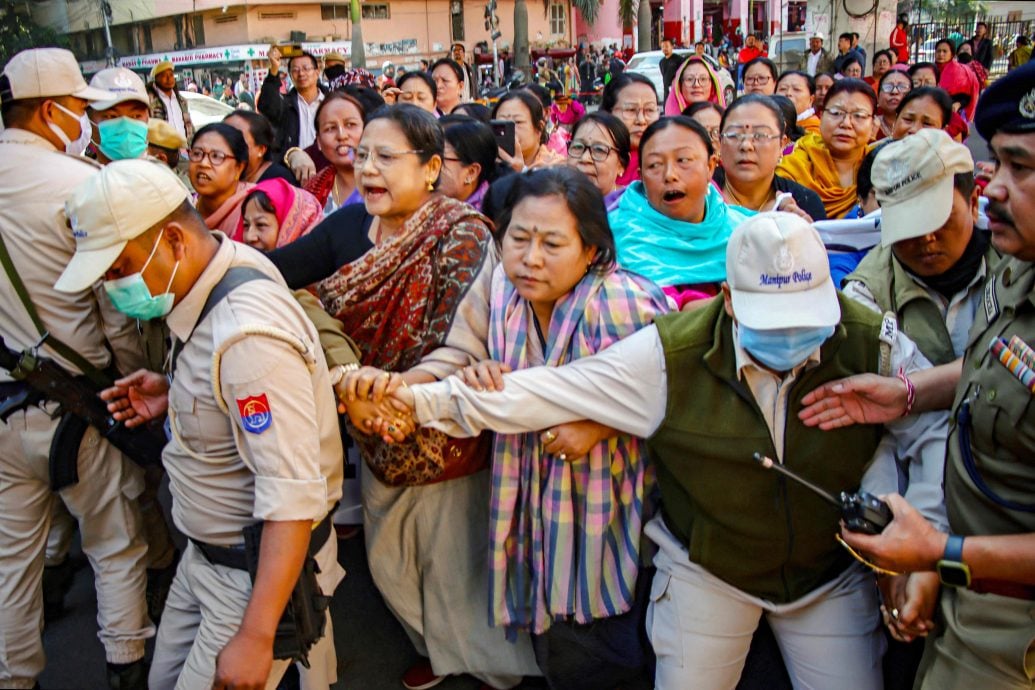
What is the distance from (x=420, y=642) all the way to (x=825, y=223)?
2.20 metres

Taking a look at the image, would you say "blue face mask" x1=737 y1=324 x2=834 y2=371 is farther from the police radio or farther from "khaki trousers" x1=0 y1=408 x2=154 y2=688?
"khaki trousers" x1=0 y1=408 x2=154 y2=688

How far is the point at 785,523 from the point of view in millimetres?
2154

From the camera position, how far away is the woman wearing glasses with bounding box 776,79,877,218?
169 inches

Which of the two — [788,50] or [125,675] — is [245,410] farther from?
[788,50]

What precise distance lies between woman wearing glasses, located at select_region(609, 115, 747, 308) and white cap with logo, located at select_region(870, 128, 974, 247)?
0.63m

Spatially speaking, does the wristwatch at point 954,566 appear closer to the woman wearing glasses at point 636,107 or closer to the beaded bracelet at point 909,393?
the beaded bracelet at point 909,393

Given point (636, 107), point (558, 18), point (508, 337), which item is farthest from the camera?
point (558, 18)

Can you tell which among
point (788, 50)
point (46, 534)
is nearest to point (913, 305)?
point (46, 534)

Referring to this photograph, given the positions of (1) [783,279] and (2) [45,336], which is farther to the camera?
(2) [45,336]

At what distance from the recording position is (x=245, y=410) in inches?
74.3

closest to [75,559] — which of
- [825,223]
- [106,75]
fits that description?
[106,75]

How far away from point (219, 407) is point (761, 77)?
568 centimetres

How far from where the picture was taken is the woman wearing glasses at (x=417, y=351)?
100 inches

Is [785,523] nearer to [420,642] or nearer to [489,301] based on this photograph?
[489,301]
